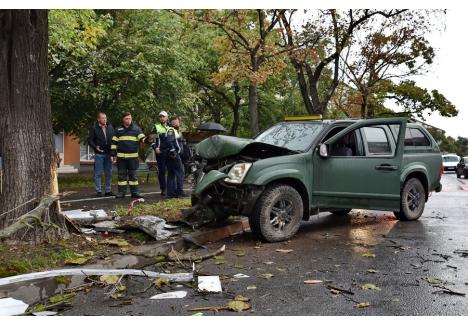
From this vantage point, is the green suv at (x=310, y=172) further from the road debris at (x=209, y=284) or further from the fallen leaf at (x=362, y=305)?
the fallen leaf at (x=362, y=305)

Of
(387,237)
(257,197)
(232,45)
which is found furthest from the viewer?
(232,45)

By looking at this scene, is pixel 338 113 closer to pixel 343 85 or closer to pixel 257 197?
pixel 343 85

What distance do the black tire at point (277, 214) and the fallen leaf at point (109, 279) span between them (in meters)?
2.29

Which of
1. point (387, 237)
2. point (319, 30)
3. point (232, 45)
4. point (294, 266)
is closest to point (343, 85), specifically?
point (319, 30)

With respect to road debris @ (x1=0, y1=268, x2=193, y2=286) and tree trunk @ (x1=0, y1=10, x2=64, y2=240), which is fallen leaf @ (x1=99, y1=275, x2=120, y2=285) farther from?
tree trunk @ (x1=0, y1=10, x2=64, y2=240)

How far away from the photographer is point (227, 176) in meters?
6.38

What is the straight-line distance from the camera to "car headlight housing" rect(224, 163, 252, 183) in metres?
6.33

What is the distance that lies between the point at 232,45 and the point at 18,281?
12.8m

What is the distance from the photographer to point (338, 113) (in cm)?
3559

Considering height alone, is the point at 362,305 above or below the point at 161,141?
below

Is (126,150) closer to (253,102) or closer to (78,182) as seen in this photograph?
(253,102)

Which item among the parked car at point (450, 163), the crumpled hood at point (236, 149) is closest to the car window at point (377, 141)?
the crumpled hood at point (236, 149)

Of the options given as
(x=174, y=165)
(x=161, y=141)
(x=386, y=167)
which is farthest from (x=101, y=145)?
(x=386, y=167)

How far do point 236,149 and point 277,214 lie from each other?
108 centimetres
